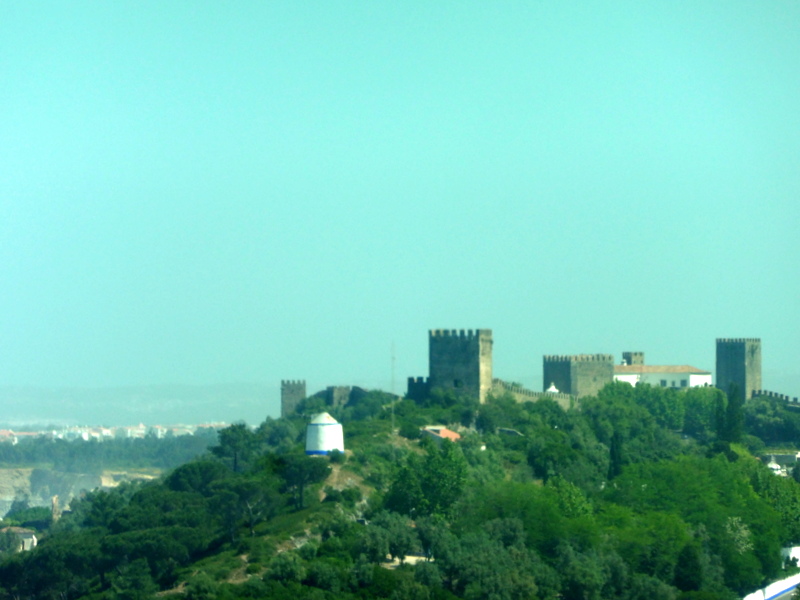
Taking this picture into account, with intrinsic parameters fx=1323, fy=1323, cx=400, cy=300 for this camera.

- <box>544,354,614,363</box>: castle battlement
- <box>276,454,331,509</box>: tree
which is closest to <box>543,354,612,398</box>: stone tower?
<box>544,354,614,363</box>: castle battlement

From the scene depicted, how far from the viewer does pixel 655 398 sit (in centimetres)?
7981

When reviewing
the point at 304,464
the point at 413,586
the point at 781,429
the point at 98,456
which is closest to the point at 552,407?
the point at 781,429

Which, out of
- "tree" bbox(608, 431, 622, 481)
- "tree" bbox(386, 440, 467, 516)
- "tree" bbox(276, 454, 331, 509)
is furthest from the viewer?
"tree" bbox(608, 431, 622, 481)

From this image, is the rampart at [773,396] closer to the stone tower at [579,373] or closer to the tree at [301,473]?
the stone tower at [579,373]

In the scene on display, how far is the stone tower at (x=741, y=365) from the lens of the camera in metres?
93.1

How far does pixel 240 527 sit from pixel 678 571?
15.5 m

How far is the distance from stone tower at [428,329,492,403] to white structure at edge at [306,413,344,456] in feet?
46.9

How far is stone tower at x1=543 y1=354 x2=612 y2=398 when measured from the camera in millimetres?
80250

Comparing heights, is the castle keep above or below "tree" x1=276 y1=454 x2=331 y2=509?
above

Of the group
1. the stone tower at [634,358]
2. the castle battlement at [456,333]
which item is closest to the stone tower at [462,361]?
the castle battlement at [456,333]

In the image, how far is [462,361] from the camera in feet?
218

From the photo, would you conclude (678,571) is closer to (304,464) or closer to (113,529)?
(304,464)

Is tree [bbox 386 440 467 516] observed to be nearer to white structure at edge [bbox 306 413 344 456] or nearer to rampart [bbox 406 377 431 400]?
white structure at edge [bbox 306 413 344 456]

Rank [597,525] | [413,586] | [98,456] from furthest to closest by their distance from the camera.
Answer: [98,456] → [597,525] → [413,586]
